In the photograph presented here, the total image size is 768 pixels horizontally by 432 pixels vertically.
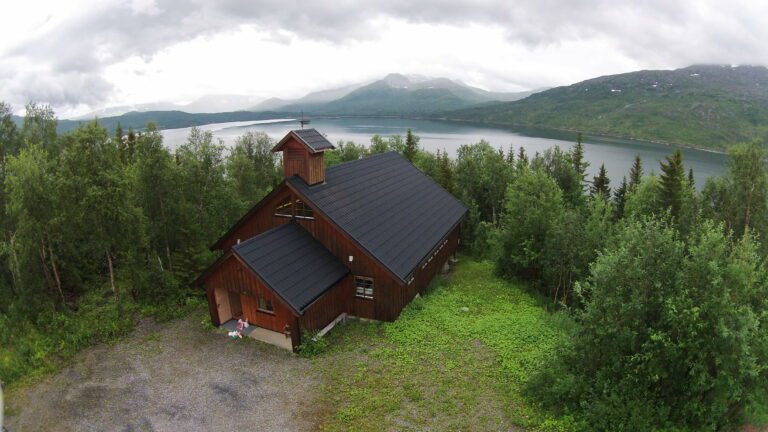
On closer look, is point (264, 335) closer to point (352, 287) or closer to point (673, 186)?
point (352, 287)

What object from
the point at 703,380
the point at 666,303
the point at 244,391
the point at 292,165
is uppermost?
the point at 292,165

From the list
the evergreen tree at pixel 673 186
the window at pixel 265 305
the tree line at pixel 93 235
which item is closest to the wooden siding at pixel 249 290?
the window at pixel 265 305

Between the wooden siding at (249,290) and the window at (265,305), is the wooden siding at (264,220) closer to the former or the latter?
the wooden siding at (249,290)

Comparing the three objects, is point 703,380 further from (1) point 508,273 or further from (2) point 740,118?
(2) point 740,118

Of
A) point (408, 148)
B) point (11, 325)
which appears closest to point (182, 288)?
point (11, 325)

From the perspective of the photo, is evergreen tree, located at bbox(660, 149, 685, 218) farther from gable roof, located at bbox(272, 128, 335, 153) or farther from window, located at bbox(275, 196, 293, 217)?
window, located at bbox(275, 196, 293, 217)

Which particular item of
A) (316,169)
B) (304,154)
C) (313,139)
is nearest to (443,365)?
(316,169)
